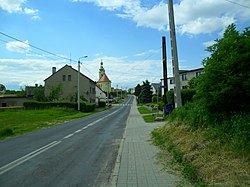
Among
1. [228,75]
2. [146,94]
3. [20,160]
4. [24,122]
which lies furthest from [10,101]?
[228,75]

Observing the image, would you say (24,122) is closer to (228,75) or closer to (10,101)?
(228,75)

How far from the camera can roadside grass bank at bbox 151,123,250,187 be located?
17.0ft

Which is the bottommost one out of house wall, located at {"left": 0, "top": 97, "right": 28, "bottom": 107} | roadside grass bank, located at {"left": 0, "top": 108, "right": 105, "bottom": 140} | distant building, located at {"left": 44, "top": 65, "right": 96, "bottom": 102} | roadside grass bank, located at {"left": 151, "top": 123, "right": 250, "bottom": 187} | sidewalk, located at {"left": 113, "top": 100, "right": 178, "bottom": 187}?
roadside grass bank, located at {"left": 0, "top": 108, "right": 105, "bottom": 140}

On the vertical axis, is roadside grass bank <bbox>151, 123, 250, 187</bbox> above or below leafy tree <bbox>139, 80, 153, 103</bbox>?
below


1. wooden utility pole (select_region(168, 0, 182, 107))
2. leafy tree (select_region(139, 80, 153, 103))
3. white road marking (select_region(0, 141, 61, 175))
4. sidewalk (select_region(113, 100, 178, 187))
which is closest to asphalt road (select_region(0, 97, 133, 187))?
white road marking (select_region(0, 141, 61, 175))

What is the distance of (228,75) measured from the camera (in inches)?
279

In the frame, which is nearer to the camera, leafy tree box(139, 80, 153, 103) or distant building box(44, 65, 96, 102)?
distant building box(44, 65, 96, 102)

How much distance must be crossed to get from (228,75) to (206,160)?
2.26 meters

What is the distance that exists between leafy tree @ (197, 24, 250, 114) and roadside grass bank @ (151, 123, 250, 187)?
0.91m

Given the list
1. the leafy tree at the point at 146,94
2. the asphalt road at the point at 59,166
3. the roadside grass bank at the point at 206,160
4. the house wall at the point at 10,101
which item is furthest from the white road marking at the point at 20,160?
the leafy tree at the point at 146,94

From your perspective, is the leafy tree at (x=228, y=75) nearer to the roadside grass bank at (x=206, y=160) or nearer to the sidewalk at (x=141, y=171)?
the roadside grass bank at (x=206, y=160)

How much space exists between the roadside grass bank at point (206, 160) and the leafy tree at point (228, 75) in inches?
35.8

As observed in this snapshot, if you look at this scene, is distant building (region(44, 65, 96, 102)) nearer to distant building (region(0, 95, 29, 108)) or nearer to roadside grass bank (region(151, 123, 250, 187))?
distant building (region(0, 95, 29, 108))

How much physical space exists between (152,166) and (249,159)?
2619 mm
